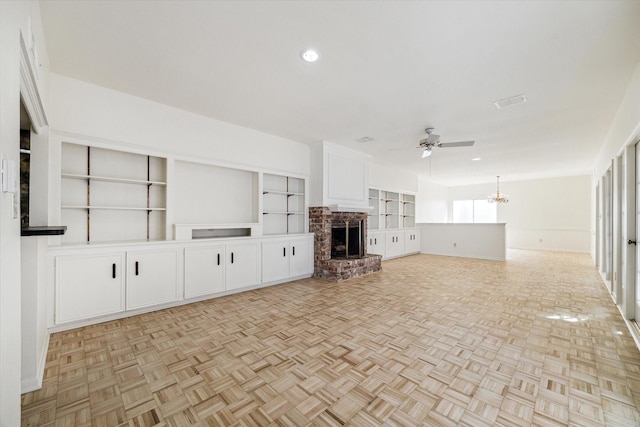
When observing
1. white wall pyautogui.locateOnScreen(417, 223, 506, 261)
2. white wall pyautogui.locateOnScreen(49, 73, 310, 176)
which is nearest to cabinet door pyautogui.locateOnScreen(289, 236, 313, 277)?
white wall pyautogui.locateOnScreen(49, 73, 310, 176)

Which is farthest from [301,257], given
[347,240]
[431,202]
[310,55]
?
[431,202]

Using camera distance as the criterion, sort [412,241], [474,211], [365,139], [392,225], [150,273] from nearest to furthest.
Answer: [150,273] < [365,139] < [392,225] < [412,241] < [474,211]

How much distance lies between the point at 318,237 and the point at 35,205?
13.1 ft

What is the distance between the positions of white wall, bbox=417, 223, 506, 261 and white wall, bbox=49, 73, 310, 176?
5.90 meters

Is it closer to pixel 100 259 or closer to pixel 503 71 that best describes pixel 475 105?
pixel 503 71

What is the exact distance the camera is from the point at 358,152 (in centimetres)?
623

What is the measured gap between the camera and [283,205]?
554 cm

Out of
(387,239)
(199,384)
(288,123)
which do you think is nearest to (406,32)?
(288,123)

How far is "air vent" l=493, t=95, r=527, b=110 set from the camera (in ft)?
11.2

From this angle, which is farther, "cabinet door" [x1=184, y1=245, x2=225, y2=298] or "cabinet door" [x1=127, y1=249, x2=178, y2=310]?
"cabinet door" [x1=184, y1=245, x2=225, y2=298]

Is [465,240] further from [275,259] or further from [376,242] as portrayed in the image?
[275,259]

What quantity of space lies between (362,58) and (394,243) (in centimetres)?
620

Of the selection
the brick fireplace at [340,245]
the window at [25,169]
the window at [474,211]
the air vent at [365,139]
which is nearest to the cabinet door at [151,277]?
the window at [25,169]

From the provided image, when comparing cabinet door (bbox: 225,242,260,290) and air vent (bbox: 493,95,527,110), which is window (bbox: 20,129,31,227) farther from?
air vent (bbox: 493,95,527,110)
